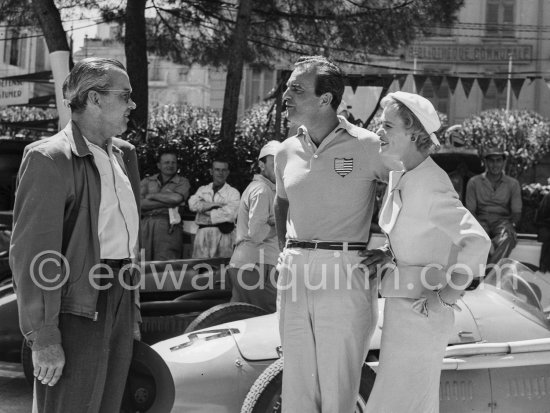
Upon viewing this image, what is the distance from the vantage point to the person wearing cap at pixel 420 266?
10.7ft

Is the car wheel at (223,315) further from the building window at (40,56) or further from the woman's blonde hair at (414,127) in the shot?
the building window at (40,56)

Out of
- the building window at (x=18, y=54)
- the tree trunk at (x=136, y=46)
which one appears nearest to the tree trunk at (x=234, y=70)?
the tree trunk at (x=136, y=46)

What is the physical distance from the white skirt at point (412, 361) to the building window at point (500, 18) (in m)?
38.5

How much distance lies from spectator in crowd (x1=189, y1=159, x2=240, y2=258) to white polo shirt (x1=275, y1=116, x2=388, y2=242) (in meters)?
5.11

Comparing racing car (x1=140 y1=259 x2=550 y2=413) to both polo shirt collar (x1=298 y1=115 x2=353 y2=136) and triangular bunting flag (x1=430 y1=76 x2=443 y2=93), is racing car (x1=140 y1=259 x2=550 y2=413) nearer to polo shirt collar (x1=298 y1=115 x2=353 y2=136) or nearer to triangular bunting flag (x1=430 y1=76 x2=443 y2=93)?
polo shirt collar (x1=298 y1=115 x2=353 y2=136)

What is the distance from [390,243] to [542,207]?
620 centimetres

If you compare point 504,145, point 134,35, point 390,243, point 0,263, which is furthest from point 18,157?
point 504,145

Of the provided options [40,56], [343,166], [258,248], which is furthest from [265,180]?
[40,56]

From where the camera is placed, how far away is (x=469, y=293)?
4.95m

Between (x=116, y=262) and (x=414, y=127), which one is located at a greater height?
(x=414, y=127)

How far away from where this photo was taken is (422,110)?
3365 millimetres

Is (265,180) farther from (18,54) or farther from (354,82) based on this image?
(18,54)

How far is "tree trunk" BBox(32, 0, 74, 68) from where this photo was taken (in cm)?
1129

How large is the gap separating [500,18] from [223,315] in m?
37.5
